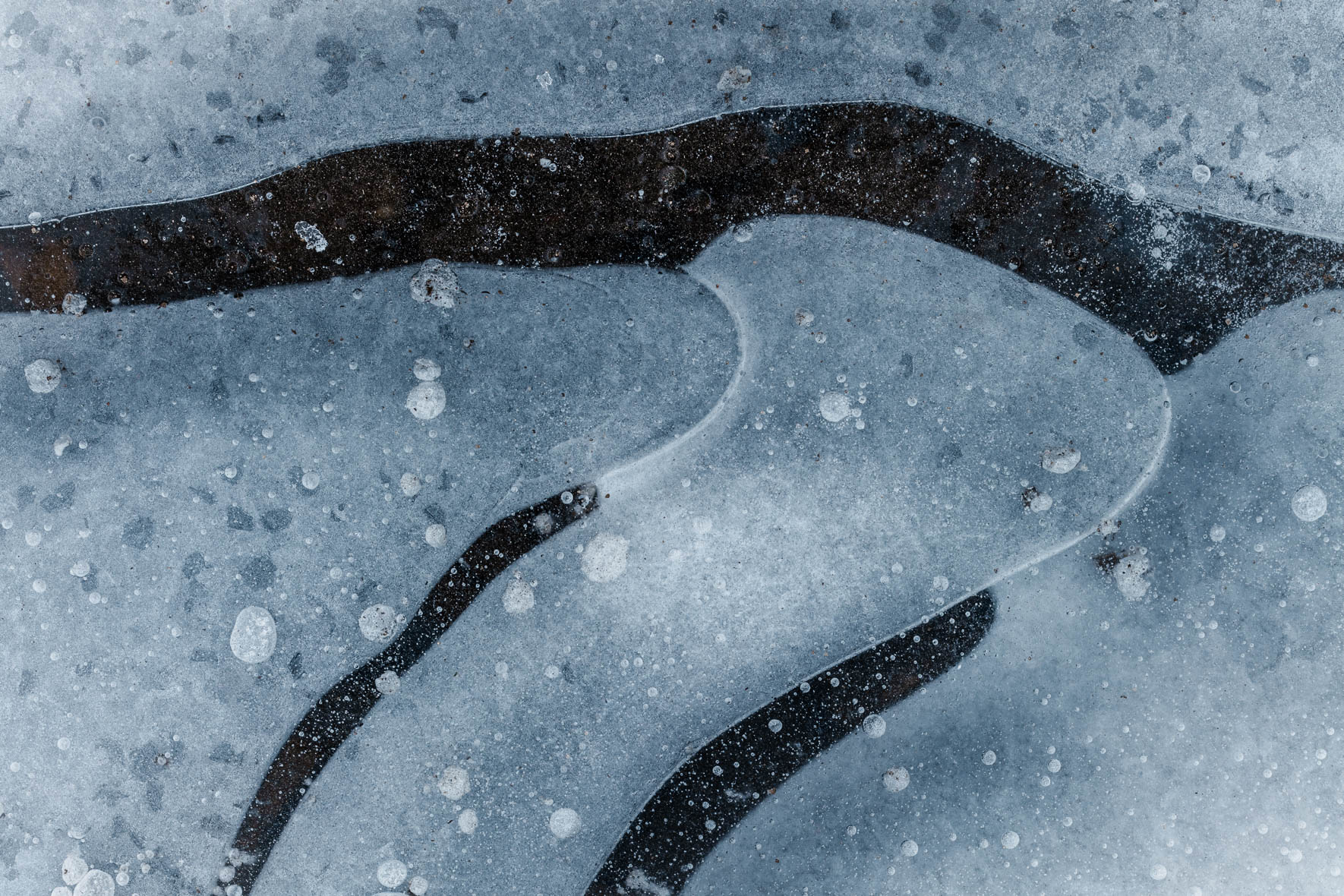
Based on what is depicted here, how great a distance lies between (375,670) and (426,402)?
111 centimetres

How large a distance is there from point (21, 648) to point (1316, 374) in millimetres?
5363

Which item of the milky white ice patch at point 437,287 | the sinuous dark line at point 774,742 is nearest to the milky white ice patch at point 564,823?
the sinuous dark line at point 774,742

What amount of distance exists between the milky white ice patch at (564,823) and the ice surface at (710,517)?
0.01 metres

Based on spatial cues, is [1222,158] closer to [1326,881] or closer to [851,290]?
[851,290]

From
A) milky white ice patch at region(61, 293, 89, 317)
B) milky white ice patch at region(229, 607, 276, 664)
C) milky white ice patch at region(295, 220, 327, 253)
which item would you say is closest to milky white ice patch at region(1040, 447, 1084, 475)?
milky white ice patch at region(295, 220, 327, 253)

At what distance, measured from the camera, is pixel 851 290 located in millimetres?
2779

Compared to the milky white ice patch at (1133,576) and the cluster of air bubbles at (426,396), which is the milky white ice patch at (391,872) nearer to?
the cluster of air bubbles at (426,396)

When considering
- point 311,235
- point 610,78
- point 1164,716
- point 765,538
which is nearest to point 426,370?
point 311,235

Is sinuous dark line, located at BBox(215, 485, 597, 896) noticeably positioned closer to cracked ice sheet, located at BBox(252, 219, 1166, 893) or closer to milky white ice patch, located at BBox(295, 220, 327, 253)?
cracked ice sheet, located at BBox(252, 219, 1166, 893)

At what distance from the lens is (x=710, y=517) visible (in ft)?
9.09

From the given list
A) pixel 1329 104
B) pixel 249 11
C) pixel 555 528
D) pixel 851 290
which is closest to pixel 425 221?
pixel 249 11

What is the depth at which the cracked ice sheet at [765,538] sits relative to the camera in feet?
9.09

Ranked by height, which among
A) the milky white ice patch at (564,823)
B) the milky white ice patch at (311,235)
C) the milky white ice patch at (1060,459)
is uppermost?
the milky white ice patch at (311,235)

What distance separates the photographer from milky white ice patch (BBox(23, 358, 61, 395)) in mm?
2760
